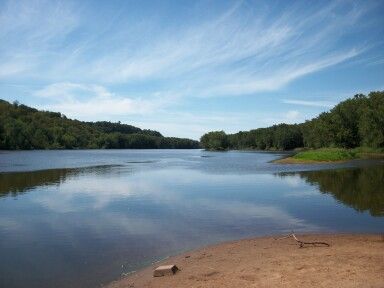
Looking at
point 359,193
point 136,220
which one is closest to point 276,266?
point 136,220

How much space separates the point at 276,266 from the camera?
12.9 m

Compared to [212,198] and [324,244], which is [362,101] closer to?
[212,198]

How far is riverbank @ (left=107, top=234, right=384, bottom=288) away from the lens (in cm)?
1130

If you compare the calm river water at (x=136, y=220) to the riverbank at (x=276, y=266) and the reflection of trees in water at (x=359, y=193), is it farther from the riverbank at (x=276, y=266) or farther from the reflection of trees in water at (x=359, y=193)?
the riverbank at (x=276, y=266)

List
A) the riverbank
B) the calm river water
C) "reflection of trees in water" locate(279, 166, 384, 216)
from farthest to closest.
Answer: "reflection of trees in water" locate(279, 166, 384, 216) → the calm river water → the riverbank

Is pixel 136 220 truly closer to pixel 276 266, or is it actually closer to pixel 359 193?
pixel 276 266

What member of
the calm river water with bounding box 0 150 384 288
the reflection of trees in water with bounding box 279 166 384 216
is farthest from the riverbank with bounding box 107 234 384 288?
the reflection of trees in water with bounding box 279 166 384 216

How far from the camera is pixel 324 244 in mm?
16203

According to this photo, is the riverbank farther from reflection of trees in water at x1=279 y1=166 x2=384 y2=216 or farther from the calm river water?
reflection of trees in water at x1=279 y1=166 x2=384 y2=216

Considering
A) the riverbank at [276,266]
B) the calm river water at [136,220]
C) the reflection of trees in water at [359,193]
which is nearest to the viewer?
the riverbank at [276,266]

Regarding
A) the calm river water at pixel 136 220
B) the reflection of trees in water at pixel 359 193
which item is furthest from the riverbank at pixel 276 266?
the reflection of trees in water at pixel 359 193

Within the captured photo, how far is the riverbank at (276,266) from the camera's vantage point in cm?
1130

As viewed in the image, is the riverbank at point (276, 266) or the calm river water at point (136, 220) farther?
the calm river water at point (136, 220)

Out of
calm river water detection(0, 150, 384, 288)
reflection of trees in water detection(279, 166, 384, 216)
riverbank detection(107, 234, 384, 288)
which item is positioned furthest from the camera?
reflection of trees in water detection(279, 166, 384, 216)
